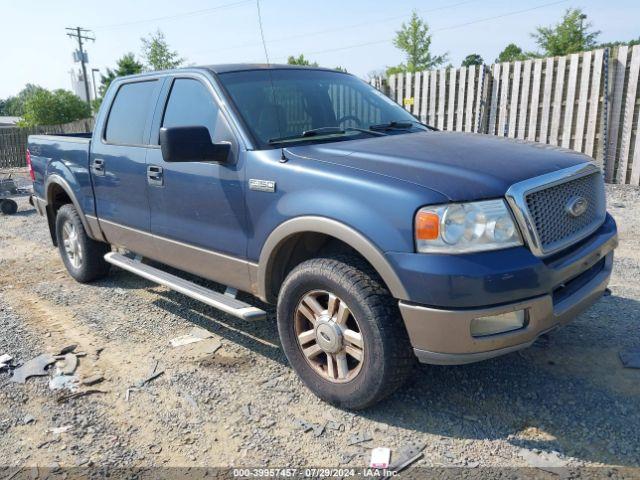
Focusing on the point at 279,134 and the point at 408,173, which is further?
the point at 279,134

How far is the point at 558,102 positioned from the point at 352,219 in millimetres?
7673

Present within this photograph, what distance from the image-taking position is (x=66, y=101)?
1660 inches

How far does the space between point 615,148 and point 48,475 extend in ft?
28.9

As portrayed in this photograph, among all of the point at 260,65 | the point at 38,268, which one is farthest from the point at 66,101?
the point at 260,65

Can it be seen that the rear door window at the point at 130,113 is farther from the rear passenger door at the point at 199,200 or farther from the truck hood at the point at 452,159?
the truck hood at the point at 452,159

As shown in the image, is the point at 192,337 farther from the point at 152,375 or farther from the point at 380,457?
the point at 380,457

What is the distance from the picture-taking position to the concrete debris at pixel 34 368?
367 centimetres

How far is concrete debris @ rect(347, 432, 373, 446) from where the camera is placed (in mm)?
2809

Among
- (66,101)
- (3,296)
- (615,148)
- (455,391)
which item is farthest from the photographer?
(66,101)

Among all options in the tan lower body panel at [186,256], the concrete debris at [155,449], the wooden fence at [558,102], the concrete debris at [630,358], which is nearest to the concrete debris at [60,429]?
the concrete debris at [155,449]

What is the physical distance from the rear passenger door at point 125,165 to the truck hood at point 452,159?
1.64m

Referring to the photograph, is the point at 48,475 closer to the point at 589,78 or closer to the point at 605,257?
the point at 605,257

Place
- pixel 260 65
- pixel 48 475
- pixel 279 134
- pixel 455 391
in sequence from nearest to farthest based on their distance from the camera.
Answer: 1. pixel 48 475
2. pixel 455 391
3. pixel 279 134
4. pixel 260 65

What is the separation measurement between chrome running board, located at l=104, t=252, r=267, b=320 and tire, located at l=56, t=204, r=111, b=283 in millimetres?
630
